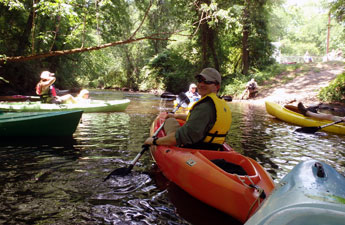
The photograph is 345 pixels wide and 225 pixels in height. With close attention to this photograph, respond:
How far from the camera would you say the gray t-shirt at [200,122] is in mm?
2846

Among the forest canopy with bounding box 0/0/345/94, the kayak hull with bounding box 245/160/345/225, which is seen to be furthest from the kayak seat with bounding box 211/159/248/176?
the forest canopy with bounding box 0/0/345/94

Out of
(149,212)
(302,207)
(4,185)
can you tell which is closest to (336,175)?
(302,207)

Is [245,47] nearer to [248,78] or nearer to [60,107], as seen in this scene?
[248,78]

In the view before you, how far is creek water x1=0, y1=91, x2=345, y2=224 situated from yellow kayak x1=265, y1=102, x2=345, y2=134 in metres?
0.57

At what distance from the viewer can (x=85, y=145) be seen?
485 centimetres

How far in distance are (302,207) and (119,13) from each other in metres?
13.6

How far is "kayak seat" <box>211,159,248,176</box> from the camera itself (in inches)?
104

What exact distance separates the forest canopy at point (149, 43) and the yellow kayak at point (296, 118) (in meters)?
4.14

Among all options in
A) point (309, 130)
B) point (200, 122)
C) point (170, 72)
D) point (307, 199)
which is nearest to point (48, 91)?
point (200, 122)

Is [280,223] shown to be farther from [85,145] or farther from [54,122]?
[54,122]

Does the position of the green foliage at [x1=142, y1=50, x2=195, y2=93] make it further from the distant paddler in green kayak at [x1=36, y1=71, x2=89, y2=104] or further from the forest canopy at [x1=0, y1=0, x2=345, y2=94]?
the distant paddler in green kayak at [x1=36, y1=71, x2=89, y2=104]

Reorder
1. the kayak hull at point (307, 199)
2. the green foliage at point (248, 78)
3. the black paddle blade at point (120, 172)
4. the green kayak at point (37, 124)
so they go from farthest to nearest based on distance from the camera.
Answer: the green foliage at point (248, 78), the green kayak at point (37, 124), the black paddle blade at point (120, 172), the kayak hull at point (307, 199)

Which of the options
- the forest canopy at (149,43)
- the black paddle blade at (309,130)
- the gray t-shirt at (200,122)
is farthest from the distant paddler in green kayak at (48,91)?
the black paddle blade at (309,130)

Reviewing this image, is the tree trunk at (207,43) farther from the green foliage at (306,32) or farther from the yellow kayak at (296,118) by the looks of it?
the green foliage at (306,32)
